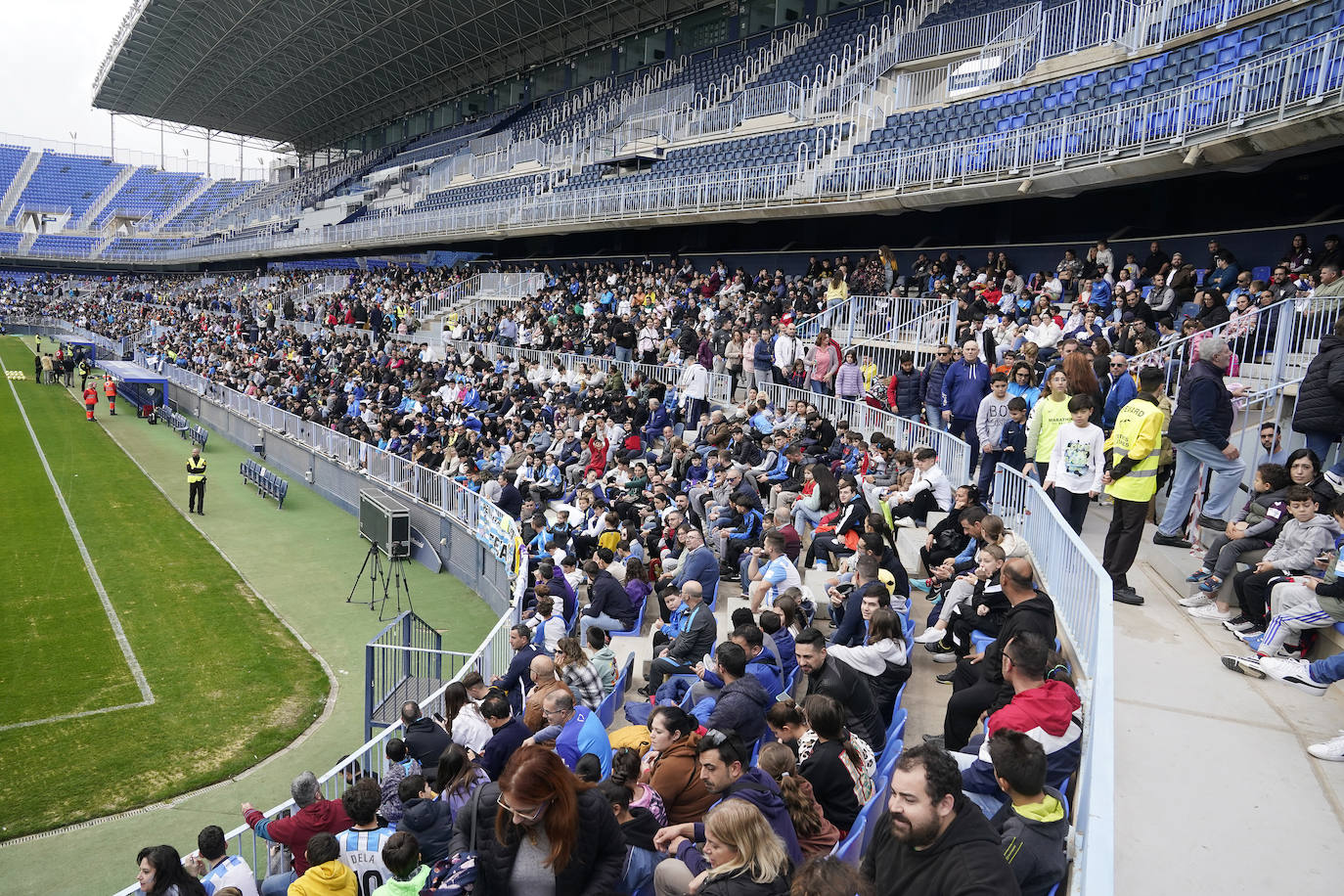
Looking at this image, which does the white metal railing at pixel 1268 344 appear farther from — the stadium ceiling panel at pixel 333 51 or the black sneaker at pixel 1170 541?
the stadium ceiling panel at pixel 333 51

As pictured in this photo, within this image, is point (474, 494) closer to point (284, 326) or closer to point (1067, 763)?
point (1067, 763)

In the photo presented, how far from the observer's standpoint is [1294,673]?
5.82 meters

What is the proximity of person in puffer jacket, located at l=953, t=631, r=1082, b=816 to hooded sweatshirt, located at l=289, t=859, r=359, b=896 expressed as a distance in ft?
11.0

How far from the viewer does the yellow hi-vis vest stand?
682 cm

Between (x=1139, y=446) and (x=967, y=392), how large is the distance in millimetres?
3807

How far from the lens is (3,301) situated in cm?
6844

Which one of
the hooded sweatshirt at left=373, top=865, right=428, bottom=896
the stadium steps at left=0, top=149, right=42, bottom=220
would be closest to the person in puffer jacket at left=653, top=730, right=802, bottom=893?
the hooded sweatshirt at left=373, top=865, right=428, bottom=896

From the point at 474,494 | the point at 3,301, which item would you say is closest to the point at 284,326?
the point at 474,494

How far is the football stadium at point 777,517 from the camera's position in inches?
178

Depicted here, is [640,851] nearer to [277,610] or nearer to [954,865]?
[954,865]

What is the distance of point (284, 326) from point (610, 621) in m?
35.2

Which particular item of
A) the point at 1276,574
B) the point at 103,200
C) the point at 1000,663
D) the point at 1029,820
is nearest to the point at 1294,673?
the point at 1276,574

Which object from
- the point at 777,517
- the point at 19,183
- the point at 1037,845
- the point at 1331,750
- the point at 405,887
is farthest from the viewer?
the point at 19,183

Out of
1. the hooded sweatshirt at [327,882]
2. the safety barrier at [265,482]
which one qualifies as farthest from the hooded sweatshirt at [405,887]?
the safety barrier at [265,482]
